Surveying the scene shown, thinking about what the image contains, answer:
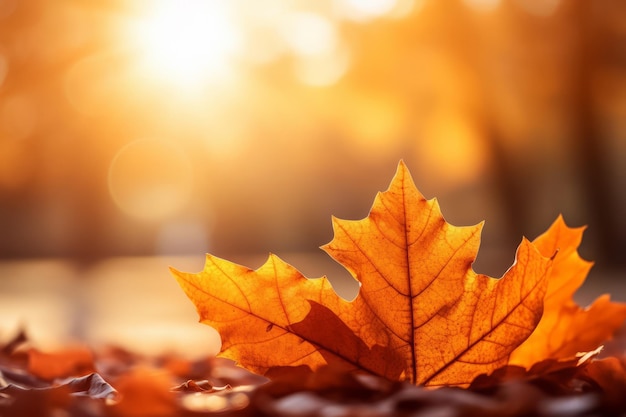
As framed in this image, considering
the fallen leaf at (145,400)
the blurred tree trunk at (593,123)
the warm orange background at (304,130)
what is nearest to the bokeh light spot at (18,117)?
the warm orange background at (304,130)

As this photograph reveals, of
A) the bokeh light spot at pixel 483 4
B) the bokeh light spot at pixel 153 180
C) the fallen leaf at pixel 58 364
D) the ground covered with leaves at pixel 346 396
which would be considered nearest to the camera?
the ground covered with leaves at pixel 346 396

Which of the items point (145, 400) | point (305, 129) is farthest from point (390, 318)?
point (305, 129)

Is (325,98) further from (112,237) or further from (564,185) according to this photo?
(112,237)

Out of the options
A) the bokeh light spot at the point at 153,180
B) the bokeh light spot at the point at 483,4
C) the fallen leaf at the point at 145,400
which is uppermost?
the bokeh light spot at the point at 153,180

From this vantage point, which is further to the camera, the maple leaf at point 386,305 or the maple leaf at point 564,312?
the maple leaf at point 564,312

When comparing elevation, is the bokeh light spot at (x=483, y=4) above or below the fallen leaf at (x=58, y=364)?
above

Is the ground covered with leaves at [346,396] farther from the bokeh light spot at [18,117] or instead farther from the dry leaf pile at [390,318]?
the bokeh light spot at [18,117]

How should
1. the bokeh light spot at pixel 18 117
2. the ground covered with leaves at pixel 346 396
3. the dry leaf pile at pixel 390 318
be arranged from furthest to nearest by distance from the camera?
the bokeh light spot at pixel 18 117
the dry leaf pile at pixel 390 318
the ground covered with leaves at pixel 346 396

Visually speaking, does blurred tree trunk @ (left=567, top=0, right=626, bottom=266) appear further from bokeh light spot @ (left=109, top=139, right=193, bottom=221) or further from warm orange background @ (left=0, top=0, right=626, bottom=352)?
bokeh light spot @ (left=109, top=139, right=193, bottom=221)
